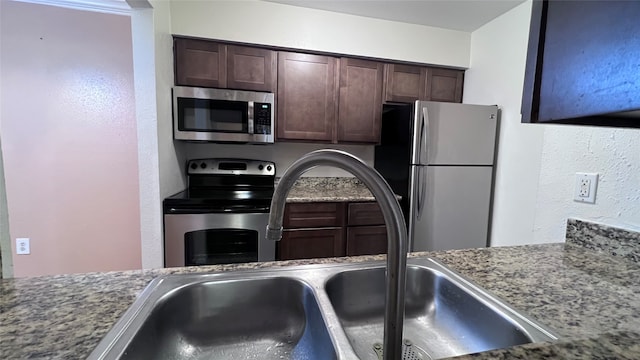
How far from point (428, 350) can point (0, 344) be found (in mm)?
941

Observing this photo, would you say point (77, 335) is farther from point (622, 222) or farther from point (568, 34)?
point (622, 222)

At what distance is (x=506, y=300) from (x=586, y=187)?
0.80 meters

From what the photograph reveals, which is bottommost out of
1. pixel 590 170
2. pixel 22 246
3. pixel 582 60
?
pixel 22 246

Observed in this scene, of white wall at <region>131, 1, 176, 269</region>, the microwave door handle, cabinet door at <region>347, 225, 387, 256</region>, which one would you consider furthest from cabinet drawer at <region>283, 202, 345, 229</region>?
white wall at <region>131, 1, 176, 269</region>

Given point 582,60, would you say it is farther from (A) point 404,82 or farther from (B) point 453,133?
(A) point 404,82

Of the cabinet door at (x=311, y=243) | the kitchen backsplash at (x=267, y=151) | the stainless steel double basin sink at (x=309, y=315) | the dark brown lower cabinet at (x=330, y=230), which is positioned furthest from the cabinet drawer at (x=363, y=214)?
the stainless steel double basin sink at (x=309, y=315)

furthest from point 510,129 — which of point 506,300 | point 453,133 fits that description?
point 506,300

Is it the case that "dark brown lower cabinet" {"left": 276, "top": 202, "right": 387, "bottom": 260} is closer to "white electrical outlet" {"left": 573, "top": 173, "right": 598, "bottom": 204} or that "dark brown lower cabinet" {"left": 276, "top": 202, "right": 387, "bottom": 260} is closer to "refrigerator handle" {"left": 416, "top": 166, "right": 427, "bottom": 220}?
"refrigerator handle" {"left": 416, "top": 166, "right": 427, "bottom": 220}

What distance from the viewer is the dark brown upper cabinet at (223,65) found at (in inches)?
82.1

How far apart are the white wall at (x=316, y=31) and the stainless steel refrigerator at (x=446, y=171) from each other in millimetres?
632

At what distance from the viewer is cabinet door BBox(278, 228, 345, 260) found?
209cm

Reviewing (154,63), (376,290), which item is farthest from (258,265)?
(154,63)

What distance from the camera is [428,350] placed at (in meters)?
0.78

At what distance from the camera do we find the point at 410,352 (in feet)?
2.52
